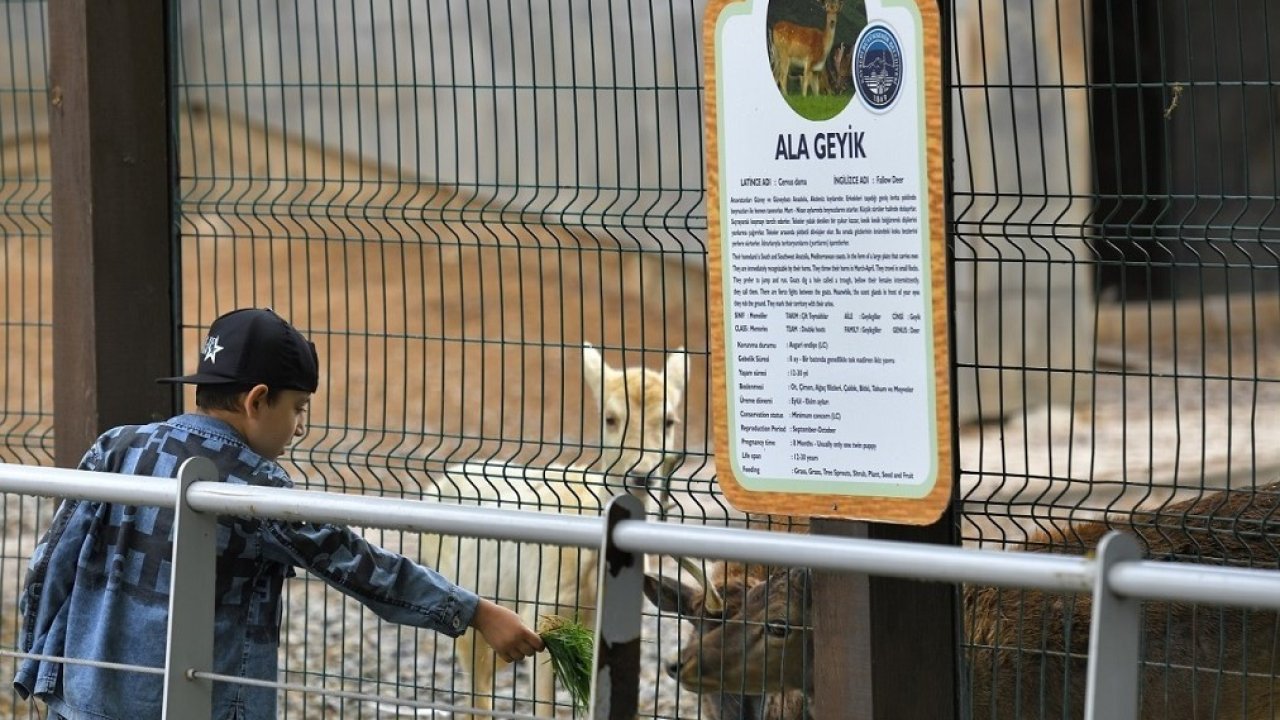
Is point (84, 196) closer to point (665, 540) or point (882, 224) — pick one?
point (882, 224)

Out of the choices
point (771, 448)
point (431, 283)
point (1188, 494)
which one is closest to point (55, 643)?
point (771, 448)

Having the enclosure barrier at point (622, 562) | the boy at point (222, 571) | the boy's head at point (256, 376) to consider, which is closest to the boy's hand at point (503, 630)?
the boy at point (222, 571)

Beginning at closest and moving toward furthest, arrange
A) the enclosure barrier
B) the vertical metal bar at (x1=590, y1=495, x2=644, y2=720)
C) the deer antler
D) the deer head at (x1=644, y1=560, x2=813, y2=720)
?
the enclosure barrier, the vertical metal bar at (x1=590, y1=495, x2=644, y2=720), the deer antler, the deer head at (x1=644, y1=560, x2=813, y2=720)

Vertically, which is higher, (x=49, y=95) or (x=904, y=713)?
(x=49, y=95)

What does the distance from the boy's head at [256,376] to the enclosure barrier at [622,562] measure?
561mm

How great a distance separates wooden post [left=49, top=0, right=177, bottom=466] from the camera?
5684 mm

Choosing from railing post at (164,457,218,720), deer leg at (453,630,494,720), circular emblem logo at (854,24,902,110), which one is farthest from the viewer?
deer leg at (453,630,494,720)

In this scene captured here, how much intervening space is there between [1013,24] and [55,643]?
35.2ft

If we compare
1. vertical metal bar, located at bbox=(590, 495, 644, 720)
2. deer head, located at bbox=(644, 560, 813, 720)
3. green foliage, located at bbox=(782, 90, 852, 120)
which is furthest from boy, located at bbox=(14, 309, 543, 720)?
deer head, located at bbox=(644, 560, 813, 720)

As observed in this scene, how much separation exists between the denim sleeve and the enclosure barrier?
1.10 feet

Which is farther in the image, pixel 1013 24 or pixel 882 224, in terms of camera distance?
pixel 1013 24

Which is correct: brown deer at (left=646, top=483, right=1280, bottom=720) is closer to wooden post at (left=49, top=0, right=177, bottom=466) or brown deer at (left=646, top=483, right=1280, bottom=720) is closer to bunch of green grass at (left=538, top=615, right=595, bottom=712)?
bunch of green grass at (left=538, top=615, right=595, bottom=712)

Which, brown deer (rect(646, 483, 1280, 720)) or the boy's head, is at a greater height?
the boy's head

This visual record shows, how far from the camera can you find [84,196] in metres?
5.68
